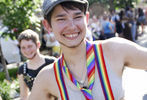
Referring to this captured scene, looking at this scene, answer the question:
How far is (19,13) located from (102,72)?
4.23 m

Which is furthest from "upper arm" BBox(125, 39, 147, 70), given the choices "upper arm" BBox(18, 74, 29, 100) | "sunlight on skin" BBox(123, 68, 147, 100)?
"sunlight on skin" BBox(123, 68, 147, 100)

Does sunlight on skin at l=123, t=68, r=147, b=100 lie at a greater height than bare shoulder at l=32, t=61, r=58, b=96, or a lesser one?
lesser

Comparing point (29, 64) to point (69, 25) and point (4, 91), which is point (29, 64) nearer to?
point (69, 25)

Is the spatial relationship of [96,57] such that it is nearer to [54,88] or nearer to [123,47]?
[123,47]

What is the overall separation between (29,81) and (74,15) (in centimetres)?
138

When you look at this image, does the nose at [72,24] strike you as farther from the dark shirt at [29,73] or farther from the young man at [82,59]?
the dark shirt at [29,73]

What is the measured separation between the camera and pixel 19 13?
5273mm

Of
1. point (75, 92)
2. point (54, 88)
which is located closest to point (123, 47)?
point (75, 92)

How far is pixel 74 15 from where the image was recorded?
4.64 feet

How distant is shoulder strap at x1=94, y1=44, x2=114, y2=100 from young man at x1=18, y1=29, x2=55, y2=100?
122cm

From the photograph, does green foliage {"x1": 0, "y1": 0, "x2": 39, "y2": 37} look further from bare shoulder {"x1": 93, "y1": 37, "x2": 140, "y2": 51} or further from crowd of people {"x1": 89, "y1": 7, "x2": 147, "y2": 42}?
crowd of people {"x1": 89, "y1": 7, "x2": 147, "y2": 42}

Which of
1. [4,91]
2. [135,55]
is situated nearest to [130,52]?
[135,55]

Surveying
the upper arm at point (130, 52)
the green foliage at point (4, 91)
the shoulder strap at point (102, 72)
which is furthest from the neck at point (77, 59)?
the green foliage at point (4, 91)

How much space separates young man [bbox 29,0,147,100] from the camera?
139 centimetres
